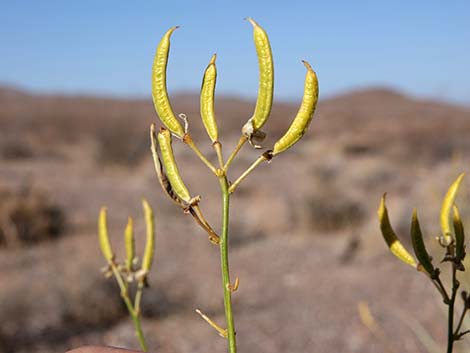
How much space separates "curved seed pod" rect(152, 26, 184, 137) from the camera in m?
0.66

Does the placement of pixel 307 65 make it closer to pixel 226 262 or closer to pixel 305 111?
pixel 305 111

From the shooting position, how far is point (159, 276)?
19.6ft

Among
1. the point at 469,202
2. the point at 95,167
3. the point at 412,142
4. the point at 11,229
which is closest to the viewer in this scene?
the point at 469,202

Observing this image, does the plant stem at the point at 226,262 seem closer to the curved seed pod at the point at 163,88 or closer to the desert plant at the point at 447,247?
the curved seed pod at the point at 163,88

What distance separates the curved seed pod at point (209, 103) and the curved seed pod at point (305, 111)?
0.07 meters

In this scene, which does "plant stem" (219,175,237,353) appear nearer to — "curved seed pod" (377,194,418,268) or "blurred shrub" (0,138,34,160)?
"curved seed pod" (377,194,418,268)

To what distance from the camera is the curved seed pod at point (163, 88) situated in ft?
2.15

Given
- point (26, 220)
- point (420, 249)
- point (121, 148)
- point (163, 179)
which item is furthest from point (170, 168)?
point (121, 148)

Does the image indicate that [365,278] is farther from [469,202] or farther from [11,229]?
[11,229]

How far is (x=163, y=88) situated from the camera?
2.15ft

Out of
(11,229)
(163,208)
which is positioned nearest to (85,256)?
(11,229)

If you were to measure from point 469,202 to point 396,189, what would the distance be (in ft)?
25.2

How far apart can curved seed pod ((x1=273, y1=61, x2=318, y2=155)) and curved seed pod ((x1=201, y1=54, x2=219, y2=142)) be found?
0.07 meters

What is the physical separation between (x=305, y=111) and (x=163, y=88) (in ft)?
0.47
